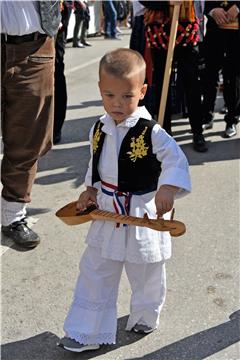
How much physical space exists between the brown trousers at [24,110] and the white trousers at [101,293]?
38.8 inches

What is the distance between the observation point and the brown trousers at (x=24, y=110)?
308cm

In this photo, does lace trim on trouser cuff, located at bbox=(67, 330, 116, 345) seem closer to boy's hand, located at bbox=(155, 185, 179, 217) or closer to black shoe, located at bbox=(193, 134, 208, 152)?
boy's hand, located at bbox=(155, 185, 179, 217)

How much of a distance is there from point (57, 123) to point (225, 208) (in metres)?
2.02

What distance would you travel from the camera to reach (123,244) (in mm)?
2355

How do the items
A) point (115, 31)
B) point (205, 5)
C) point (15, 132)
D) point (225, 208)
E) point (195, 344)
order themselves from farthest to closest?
point (115, 31)
point (205, 5)
point (225, 208)
point (15, 132)
point (195, 344)

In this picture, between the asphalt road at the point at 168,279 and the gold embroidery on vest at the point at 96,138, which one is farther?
the asphalt road at the point at 168,279

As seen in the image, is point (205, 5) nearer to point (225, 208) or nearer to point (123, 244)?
point (225, 208)

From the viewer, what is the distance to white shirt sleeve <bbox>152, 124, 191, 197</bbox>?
221 cm

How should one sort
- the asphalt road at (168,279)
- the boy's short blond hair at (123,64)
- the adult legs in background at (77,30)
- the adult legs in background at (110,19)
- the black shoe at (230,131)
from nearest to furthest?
1. the boy's short blond hair at (123,64)
2. the asphalt road at (168,279)
3. the black shoe at (230,131)
4. the adult legs in background at (77,30)
5. the adult legs in background at (110,19)

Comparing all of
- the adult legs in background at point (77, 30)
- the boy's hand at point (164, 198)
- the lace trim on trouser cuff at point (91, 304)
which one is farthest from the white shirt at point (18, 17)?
the adult legs in background at point (77, 30)

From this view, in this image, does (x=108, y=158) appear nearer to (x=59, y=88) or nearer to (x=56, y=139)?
(x=59, y=88)

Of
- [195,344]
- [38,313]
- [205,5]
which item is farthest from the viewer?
[205,5]

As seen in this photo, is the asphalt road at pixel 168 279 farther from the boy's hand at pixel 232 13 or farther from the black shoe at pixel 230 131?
the boy's hand at pixel 232 13

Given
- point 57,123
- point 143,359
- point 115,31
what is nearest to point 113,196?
point 143,359
